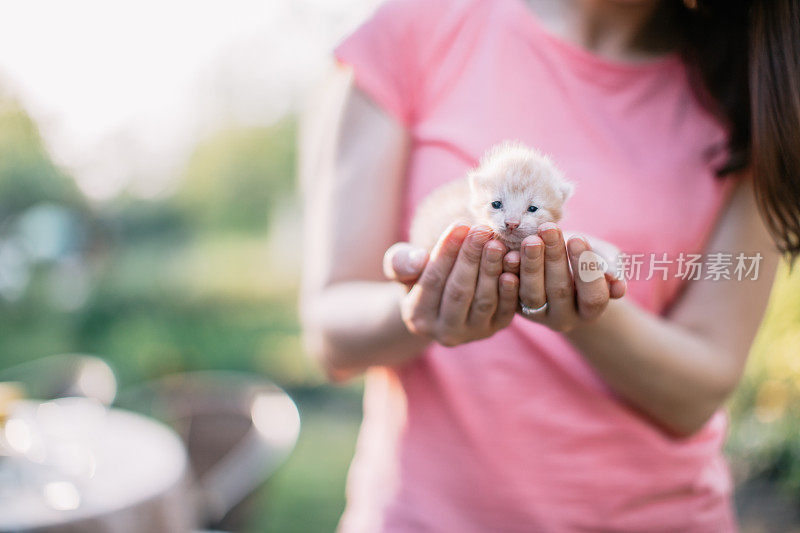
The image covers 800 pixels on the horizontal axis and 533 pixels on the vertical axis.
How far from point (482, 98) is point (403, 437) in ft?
2.00

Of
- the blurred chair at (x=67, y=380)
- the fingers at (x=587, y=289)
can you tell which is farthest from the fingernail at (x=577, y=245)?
the blurred chair at (x=67, y=380)

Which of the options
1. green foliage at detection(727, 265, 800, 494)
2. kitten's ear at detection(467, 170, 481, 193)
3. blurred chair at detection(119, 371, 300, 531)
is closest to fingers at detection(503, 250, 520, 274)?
kitten's ear at detection(467, 170, 481, 193)

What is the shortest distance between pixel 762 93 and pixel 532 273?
55cm

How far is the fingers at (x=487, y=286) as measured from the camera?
2.54 ft

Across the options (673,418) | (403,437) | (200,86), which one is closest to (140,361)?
(200,86)

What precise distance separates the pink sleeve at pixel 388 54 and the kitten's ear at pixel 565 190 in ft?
1.12

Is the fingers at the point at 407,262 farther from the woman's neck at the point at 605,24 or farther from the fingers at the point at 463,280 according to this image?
the woman's neck at the point at 605,24

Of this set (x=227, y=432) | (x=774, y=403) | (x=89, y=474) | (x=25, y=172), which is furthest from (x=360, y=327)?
(x=25, y=172)

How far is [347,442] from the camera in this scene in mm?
4578

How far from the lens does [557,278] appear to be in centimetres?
78

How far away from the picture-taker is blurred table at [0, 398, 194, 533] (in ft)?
5.15

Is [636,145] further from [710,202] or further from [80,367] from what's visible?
[80,367]

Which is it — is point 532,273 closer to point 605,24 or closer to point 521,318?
point 521,318

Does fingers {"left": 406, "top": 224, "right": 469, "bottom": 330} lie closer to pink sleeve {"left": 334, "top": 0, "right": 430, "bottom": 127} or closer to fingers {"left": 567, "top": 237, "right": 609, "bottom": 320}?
fingers {"left": 567, "top": 237, "right": 609, "bottom": 320}
